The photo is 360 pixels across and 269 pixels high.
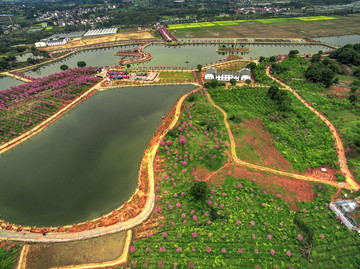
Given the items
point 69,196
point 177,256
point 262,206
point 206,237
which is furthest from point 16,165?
point 262,206

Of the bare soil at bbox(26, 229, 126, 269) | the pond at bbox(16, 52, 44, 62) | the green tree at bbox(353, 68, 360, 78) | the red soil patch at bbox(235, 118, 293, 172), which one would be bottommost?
the bare soil at bbox(26, 229, 126, 269)

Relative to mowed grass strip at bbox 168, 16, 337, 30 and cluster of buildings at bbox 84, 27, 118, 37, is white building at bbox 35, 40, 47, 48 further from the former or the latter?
mowed grass strip at bbox 168, 16, 337, 30

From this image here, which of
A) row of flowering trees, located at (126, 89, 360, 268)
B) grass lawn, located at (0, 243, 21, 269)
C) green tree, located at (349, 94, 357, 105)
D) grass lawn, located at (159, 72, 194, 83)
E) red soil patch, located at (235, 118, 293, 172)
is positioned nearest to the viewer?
row of flowering trees, located at (126, 89, 360, 268)

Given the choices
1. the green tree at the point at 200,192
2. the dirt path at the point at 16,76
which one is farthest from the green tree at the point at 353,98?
the dirt path at the point at 16,76

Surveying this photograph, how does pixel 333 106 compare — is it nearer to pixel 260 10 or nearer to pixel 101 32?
pixel 101 32

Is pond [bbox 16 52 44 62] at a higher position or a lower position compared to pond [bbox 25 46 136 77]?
higher

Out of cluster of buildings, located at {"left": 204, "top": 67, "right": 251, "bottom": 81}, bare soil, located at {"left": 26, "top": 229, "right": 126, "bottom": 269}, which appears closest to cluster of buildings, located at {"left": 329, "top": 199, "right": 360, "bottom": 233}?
bare soil, located at {"left": 26, "top": 229, "right": 126, "bottom": 269}

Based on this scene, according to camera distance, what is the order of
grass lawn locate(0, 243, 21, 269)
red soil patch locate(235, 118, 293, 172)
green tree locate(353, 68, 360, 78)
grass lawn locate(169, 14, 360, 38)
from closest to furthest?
1. grass lawn locate(0, 243, 21, 269)
2. red soil patch locate(235, 118, 293, 172)
3. green tree locate(353, 68, 360, 78)
4. grass lawn locate(169, 14, 360, 38)

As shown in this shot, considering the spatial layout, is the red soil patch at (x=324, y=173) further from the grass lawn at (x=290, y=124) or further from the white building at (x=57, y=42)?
the white building at (x=57, y=42)
